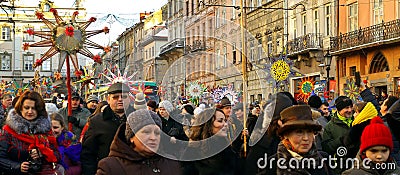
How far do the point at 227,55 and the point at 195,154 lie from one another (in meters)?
1.11

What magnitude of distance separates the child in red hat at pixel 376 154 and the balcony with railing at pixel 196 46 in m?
1.93

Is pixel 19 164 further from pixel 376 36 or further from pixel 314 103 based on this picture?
pixel 376 36

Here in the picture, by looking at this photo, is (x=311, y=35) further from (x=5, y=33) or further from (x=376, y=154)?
(x=5, y=33)

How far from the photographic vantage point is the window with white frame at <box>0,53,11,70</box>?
9131 cm

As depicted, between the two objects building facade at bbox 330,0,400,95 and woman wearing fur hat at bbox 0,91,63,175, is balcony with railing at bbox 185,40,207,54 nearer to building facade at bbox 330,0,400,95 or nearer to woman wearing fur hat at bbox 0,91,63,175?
woman wearing fur hat at bbox 0,91,63,175

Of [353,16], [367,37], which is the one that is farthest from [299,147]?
[353,16]

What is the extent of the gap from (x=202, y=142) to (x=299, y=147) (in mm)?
1710

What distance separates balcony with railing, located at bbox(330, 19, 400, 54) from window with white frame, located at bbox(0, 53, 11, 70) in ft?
228

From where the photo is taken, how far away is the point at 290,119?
17.8ft

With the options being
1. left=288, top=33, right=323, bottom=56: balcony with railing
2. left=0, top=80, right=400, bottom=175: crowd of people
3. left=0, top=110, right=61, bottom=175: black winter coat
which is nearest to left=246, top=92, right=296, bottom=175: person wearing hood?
left=0, top=80, right=400, bottom=175: crowd of people

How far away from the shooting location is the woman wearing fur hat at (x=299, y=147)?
5.14m

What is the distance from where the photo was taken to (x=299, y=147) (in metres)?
5.15

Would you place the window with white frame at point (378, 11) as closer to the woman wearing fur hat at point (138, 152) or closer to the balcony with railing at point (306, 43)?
the balcony with railing at point (306, 43)

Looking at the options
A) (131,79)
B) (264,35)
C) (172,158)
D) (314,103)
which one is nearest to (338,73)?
(264,35)
